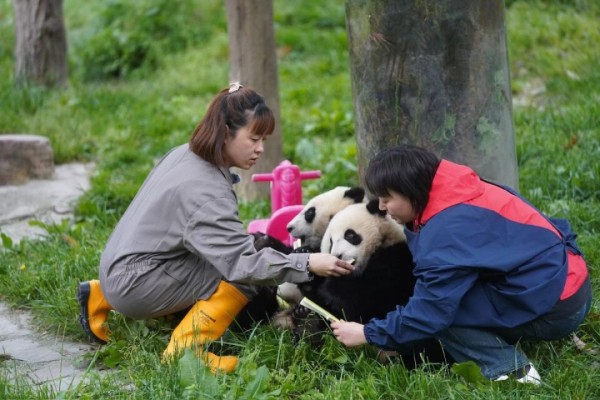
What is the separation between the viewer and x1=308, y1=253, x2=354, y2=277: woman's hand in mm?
3529

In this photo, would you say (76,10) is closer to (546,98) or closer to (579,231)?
(546,98)

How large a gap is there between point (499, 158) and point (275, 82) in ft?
7.59

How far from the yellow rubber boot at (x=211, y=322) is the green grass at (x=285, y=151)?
3.8 inches

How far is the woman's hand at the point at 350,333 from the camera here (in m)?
3.39

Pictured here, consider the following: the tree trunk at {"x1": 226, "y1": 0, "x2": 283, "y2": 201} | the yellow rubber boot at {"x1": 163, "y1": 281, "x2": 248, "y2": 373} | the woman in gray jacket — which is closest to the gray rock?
the tree trunk at {"x1": 226, "y1": 0, "x2": 283, "y2": 201}

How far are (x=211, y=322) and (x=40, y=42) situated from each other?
5.86 m

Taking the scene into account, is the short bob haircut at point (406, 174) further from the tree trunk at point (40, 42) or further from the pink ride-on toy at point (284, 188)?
the tree trunk at point (40, 42)

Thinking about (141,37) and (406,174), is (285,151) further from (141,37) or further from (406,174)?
(141,37)

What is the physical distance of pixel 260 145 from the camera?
3762mm

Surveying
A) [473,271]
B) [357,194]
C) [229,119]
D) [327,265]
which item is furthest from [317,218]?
[473,271]

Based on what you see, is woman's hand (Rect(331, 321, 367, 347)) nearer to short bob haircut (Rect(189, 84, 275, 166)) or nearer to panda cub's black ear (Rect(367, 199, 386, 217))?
panda cub's black ear (Rect(367, 199, 386, 217))

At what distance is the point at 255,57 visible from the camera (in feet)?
19.5

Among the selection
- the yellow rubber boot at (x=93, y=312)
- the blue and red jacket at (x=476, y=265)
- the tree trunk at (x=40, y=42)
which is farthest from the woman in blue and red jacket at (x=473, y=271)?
the tree trunk at (x=40, y=42)

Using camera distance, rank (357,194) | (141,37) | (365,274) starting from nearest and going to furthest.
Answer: (365,274) → (357,194) → (141,37)
